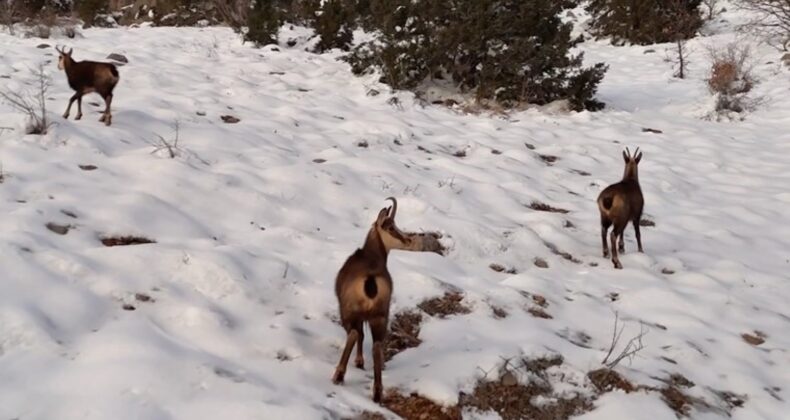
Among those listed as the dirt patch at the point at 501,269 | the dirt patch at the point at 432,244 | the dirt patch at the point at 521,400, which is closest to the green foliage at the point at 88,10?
the dirt patch at the point at 432,244

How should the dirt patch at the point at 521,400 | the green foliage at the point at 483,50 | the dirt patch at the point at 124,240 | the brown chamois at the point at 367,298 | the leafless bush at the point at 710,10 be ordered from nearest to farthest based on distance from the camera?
the brown chamois at the point at 367,298 < the dirt patch at the point at 521,400 < the dirt patch at the point at 124,240 < the green foliage at the point at 483,50 < the leafless bush at the point at 710,10

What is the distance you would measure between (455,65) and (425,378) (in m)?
9.77

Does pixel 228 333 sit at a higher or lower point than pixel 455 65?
lower

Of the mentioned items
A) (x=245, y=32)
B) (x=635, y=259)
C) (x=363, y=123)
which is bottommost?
(x=635, y=259)

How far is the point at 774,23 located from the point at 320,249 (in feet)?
62.0

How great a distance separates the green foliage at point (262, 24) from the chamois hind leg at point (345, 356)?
12443 mm

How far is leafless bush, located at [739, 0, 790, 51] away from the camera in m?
18.2

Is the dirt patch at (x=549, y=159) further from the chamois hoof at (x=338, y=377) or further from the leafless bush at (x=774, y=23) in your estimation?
the leafless bush at (x=774, y=23)

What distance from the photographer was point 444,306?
17.0ft

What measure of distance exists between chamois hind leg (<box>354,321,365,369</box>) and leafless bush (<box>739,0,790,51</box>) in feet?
60.0

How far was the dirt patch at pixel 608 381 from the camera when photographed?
14.4 feet

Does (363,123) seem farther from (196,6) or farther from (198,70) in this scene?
(196,6)

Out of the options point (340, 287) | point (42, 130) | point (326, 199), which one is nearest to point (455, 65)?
point (326, 199)

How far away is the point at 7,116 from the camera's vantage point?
728cm
